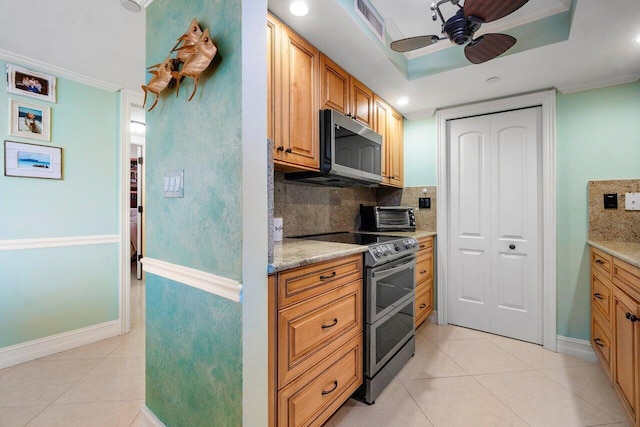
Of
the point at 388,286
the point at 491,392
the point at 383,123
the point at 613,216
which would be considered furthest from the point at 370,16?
the point at 491,392

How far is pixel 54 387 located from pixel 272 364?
70.3 inches

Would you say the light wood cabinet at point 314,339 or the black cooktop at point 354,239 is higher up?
the black cooktop at point 354,239

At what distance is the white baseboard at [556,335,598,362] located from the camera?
235 centimetres

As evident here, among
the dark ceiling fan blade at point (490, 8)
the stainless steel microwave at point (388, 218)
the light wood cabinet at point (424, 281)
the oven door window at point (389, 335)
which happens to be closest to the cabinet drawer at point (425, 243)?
the light wood cabinet at point (424, 281)

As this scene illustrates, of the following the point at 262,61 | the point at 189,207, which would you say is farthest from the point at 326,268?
the point at 262,61

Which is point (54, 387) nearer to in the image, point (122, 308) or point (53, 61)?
point (122, 308)

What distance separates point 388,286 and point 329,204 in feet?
3.45

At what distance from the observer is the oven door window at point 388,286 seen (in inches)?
68.7

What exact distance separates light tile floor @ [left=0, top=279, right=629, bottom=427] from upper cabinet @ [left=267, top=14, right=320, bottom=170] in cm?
156

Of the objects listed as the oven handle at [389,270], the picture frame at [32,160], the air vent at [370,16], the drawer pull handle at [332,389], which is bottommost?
the drawer pull handle at [332,389]

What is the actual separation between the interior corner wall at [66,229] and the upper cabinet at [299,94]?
1.89 meters

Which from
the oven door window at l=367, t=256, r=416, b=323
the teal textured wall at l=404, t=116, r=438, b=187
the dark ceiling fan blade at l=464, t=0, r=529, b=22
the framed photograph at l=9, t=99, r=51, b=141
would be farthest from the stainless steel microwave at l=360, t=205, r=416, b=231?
the framed photograph at l=9, t=99, r=51, b=141

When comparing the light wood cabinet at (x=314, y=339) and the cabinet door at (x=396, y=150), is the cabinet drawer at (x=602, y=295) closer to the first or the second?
the light wood cabinet at (x=314, y=339)

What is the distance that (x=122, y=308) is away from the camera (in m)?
2.77
